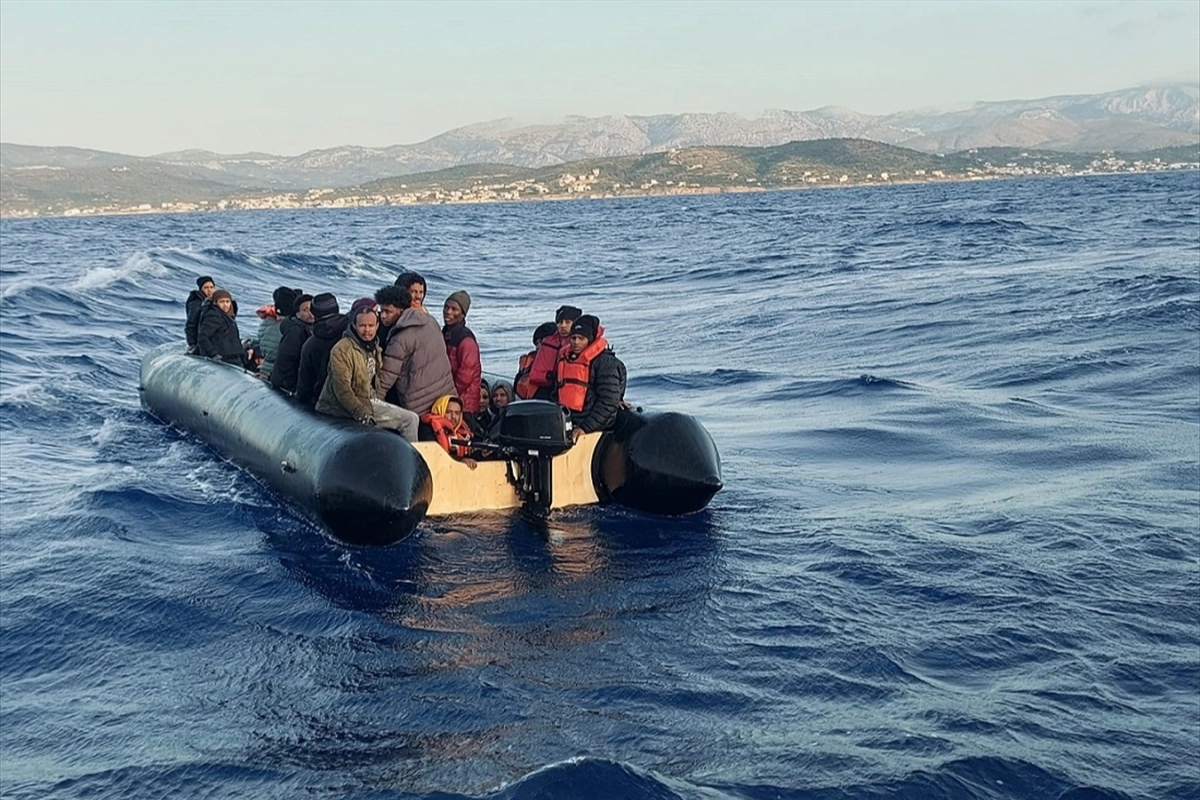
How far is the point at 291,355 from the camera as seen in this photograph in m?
12.2

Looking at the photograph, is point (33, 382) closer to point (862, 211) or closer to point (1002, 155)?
point (862, 211)

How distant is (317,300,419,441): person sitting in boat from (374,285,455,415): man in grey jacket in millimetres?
159

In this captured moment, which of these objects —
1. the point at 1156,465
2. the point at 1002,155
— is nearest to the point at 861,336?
A: the point at 1156,465

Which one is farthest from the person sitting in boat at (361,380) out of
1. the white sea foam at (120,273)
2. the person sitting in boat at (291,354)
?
the white sea foam at (120,273)

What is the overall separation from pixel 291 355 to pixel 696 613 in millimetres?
5192

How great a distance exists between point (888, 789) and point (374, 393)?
6244 millimetres

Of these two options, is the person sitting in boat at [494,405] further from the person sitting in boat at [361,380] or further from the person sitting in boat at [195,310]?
the person sitting in boat at [195,310]

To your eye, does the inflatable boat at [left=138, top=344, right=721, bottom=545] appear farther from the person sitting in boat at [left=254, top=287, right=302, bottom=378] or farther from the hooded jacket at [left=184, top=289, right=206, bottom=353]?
the hooded jacket at [left=184, top=289, right=206, bottom=353]

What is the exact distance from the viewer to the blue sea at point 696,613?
6.71 meters

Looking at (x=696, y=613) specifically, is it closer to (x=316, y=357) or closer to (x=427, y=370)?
(x=427, y=370)

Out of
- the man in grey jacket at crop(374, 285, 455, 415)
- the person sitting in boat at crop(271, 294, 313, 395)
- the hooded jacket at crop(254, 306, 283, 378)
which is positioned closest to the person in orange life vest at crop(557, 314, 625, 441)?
the man in grey jacket at crop(374, 285, 455, 415)

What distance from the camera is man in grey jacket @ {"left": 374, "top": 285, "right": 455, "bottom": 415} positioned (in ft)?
36.4

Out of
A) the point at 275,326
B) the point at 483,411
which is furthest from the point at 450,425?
the point at 275,326

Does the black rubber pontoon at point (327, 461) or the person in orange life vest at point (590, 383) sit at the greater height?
the person in orange life vest at point (590, 383)
